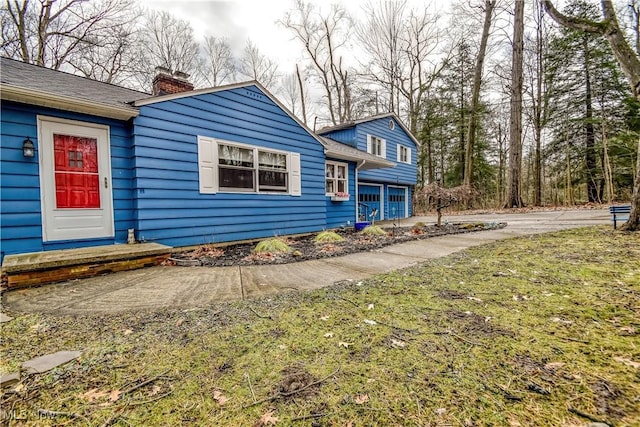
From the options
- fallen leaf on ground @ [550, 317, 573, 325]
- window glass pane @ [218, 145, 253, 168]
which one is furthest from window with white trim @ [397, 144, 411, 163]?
fallen leaf on ground @ [550, 317, 573, 325]

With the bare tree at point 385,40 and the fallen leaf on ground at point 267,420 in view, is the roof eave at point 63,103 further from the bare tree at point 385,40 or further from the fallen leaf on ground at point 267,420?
the bare tree at point 385,40

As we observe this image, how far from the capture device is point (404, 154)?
15.9 meters

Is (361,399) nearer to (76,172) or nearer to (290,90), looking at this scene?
(76,172)

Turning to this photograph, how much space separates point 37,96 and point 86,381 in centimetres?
451

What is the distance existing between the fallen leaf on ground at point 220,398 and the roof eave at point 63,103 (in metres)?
5.01

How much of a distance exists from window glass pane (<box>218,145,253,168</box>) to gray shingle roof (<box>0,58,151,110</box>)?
180 centimetres

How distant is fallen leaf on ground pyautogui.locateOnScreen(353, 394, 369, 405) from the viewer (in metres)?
1.30

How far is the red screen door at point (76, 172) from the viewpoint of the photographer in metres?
4.32

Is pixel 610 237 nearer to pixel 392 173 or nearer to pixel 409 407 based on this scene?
pixel 409 407

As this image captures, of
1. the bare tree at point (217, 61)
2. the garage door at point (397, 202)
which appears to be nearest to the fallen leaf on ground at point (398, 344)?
the garage door at point (397, 202)

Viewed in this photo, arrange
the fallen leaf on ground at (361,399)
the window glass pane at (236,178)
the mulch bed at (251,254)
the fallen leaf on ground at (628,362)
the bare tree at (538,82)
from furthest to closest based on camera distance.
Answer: the bare tree at (538,82) < the window glass pane at (236,178) < the mulch bed at (251,254) < the fallen leaf on ground at (628,362) < the fallen leaf on ground at (361,399)

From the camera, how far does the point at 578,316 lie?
6.76 ft

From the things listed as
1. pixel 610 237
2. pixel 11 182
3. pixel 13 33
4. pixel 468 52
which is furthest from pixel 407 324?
pixel 468 52

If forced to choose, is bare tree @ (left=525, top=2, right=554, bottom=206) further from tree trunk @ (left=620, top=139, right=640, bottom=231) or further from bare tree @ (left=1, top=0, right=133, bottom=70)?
bare tree @ (left=1, top=0, right=133, bottom=70)
